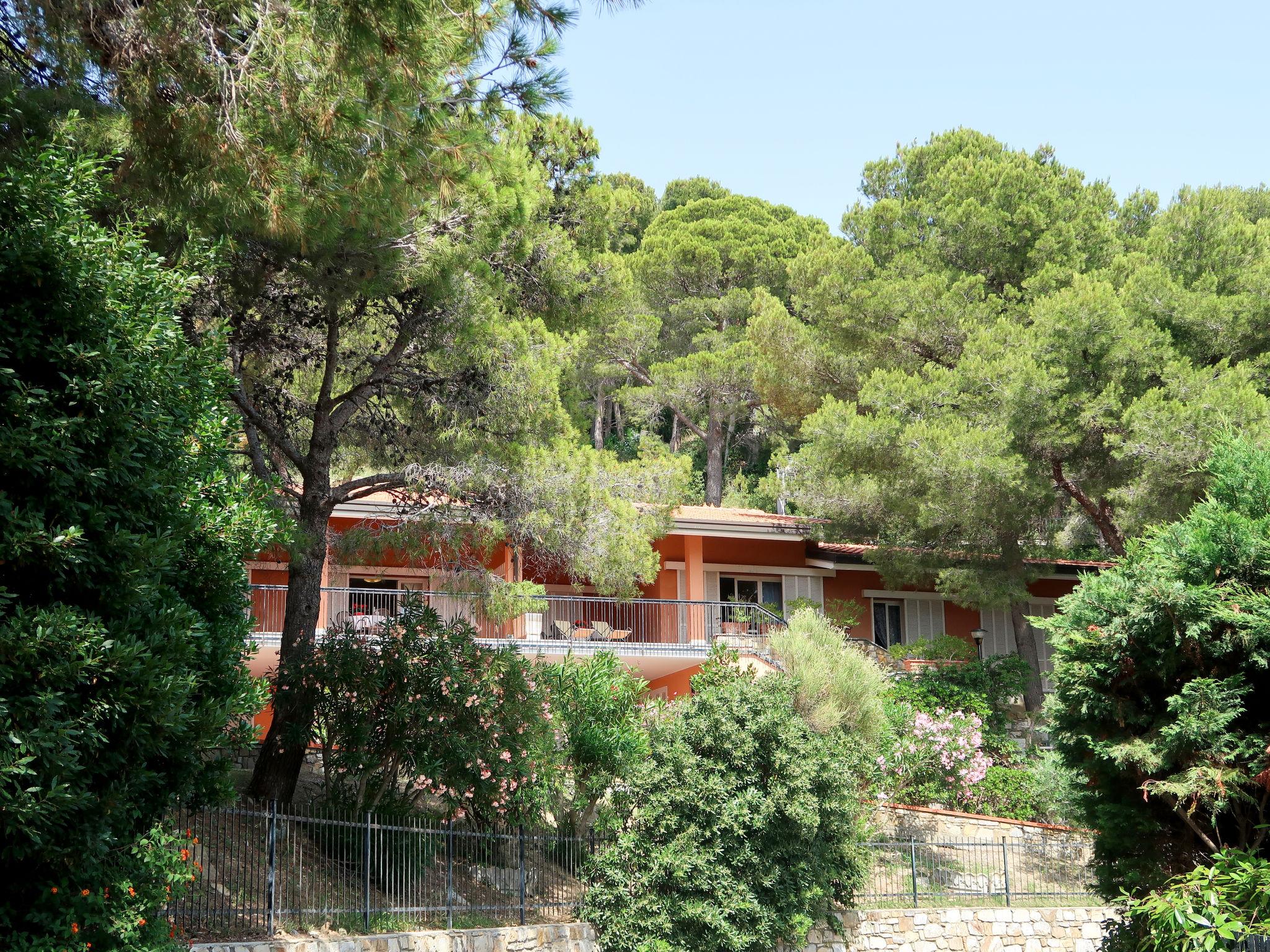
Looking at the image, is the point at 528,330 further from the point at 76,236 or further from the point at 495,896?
the point at 76,236

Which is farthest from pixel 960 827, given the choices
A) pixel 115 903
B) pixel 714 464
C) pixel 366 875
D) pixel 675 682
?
pixel 714 464

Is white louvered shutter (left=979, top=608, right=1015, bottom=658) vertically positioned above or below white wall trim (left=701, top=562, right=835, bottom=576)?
below

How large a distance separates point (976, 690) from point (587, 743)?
36.5 feet

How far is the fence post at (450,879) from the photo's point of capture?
11.6 m

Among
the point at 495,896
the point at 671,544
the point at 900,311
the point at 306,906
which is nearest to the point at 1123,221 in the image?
the point at 900,311

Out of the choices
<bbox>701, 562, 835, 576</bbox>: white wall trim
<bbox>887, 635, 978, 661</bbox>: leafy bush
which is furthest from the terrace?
<bbox>887, 635, 978, 661</bbox>: leafy bush

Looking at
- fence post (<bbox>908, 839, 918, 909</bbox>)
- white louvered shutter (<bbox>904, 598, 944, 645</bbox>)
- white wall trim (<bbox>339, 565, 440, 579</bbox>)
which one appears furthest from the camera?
white louvered shutter (<bbox>904, 598, 944, 645</bbox>)

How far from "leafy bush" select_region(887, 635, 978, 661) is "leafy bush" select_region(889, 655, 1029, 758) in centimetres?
61

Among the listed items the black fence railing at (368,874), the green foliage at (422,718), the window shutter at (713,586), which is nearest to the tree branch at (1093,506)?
the window shutter at (713,586)

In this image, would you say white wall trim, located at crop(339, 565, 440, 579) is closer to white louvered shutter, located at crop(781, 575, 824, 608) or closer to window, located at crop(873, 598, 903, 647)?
white louvered shutter, located at crop(781, 575, 824, 608)

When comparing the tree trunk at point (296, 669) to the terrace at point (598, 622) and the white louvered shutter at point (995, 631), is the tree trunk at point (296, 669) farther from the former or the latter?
the white louvered shutter at point (995, 631)

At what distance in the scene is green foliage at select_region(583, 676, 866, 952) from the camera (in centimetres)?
1262

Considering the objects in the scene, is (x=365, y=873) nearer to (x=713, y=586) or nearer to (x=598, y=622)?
(x=598, y=622)

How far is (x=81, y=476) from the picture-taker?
603 cm
